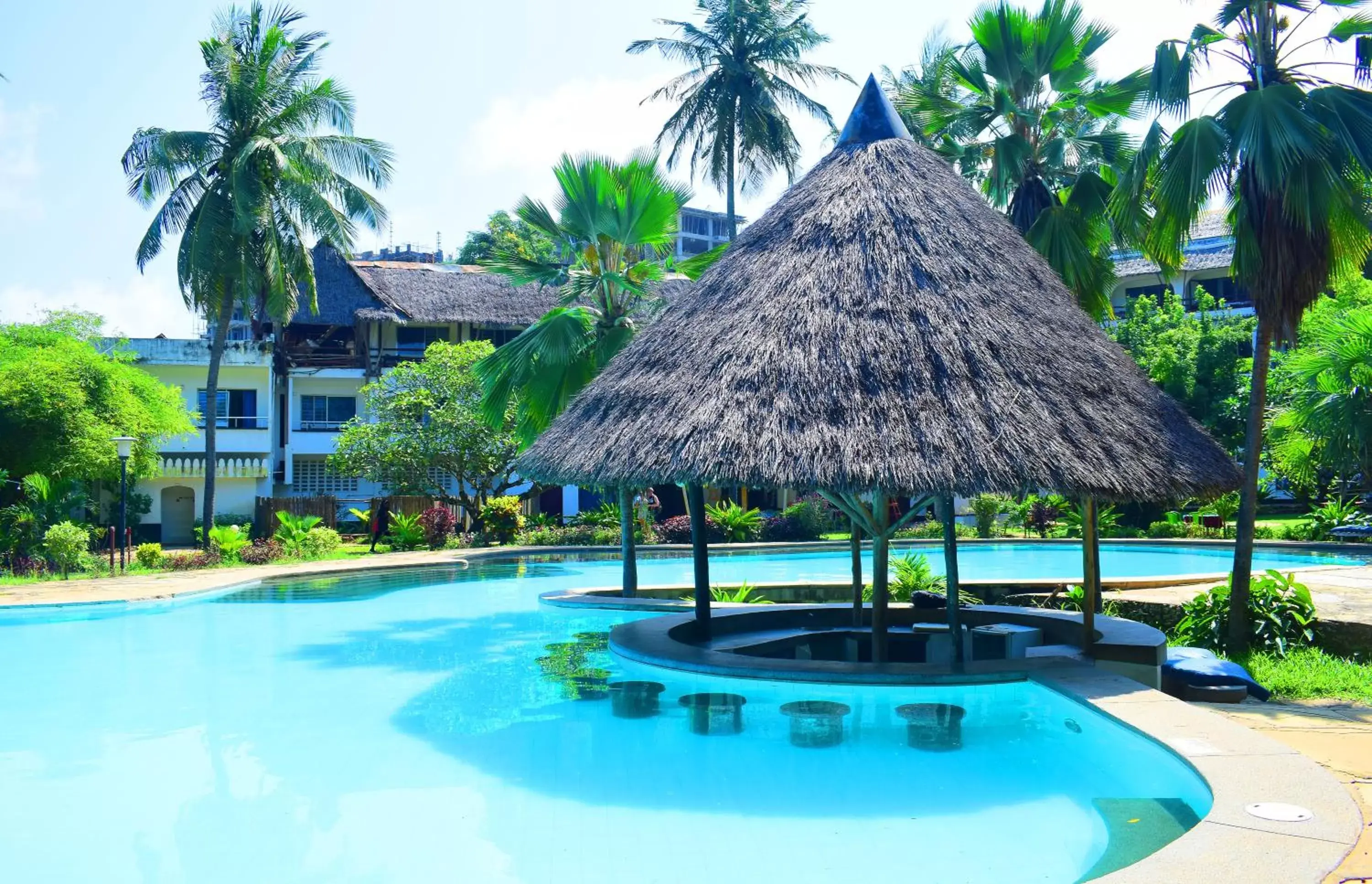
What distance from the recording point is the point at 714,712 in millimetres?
8758

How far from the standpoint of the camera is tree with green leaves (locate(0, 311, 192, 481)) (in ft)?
67.2

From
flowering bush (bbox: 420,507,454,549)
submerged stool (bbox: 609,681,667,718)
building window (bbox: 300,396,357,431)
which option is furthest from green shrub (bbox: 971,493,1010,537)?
building window (bbox: 300,396,357,431)

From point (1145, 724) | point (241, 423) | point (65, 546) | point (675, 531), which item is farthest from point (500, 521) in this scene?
point (1145, 724)

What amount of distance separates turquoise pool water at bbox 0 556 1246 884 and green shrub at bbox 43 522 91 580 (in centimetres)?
732

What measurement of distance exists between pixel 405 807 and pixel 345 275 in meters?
30.4

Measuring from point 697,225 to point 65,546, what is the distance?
81.5 meters

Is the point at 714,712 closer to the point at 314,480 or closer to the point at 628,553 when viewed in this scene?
the point at 628,553

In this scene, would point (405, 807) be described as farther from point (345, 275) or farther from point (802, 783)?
point (345, 275)

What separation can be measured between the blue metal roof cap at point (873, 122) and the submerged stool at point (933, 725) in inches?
236

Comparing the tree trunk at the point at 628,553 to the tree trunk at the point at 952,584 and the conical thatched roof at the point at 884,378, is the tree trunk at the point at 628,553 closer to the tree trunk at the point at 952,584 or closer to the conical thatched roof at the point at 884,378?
the conical thatched roof at the point at 884,378

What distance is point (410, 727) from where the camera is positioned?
28.2ft

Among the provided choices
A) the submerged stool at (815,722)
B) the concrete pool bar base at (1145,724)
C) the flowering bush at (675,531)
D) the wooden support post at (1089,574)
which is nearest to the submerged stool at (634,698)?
the concrete pool bar base at (1145,724)

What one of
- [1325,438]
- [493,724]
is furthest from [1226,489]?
[1325,438]

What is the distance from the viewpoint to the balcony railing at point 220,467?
29.4m
